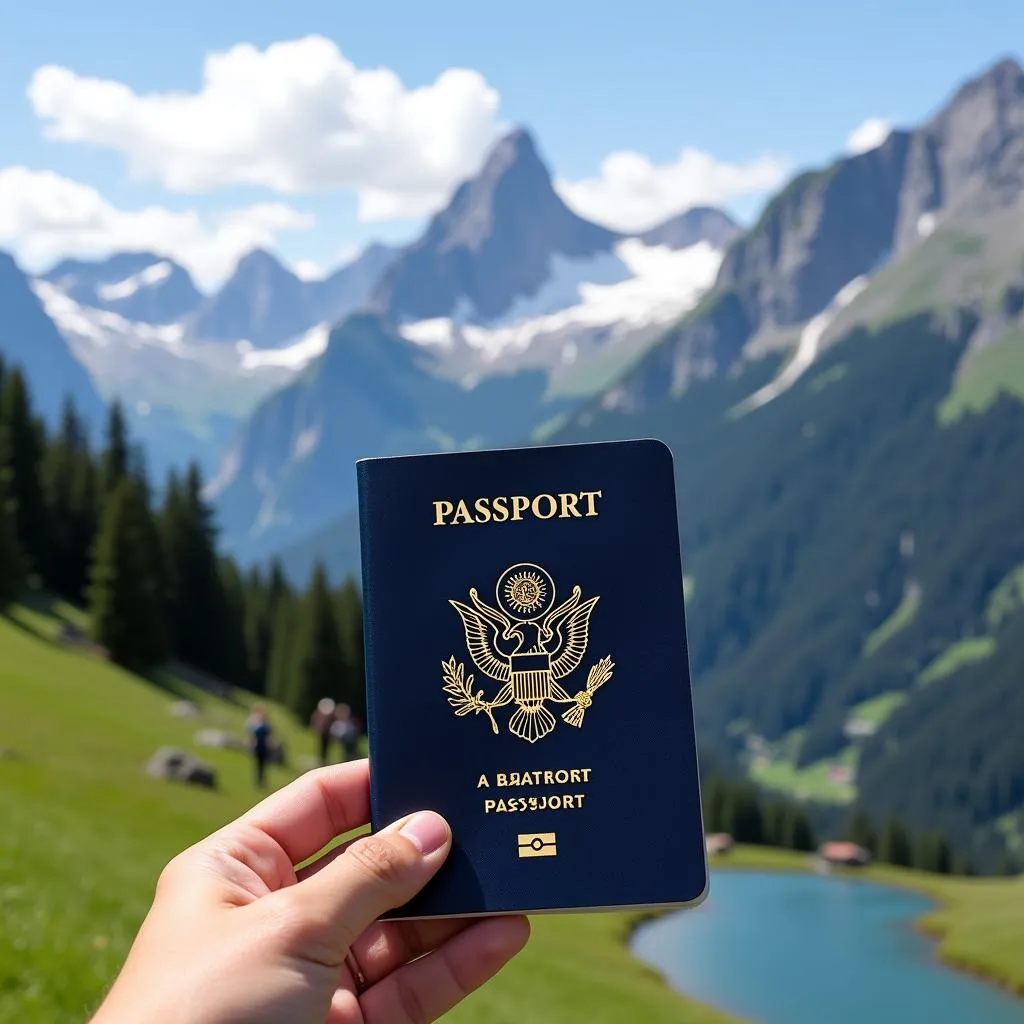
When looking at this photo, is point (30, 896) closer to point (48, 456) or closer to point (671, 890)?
point (671, 890)

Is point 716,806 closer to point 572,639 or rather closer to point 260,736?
point 260,736

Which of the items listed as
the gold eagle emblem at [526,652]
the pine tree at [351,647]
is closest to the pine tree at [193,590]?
the pine tree at [351,647]

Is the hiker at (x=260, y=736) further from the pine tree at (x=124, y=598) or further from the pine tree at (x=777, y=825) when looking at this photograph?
the pine tree at (x=777, y=825)

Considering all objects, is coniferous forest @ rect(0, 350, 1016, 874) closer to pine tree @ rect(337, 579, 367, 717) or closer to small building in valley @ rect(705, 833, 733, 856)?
pine tree @ rect(337, 579, 367, 717)

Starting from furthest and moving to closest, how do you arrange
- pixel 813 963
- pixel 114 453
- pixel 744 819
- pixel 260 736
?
pixel 744 819 < pixel 114 453 < pixel 813 963 < pixel 260 736

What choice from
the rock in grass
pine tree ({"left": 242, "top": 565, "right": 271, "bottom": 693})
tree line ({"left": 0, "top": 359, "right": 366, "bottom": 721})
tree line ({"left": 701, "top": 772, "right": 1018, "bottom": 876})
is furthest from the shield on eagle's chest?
tree line ({"left": 701, "top": 772, "right": 1018, "bottom": 876})

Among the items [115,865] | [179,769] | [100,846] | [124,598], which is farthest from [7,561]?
[115,865]
